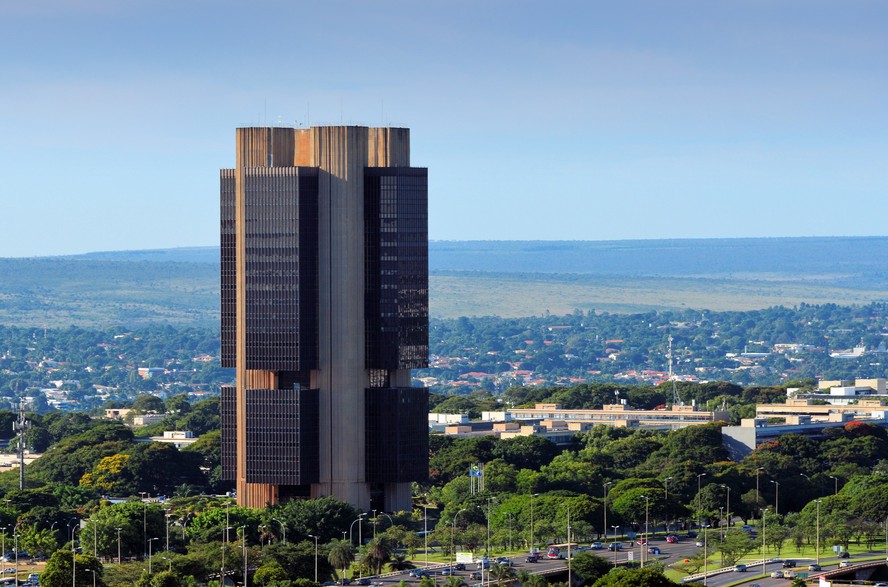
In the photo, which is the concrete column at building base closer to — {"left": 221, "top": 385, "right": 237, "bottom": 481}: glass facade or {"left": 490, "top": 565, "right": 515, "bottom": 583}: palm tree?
{"left": 221, "top": 385, "right": 237, "bottom": 481}: glass facade

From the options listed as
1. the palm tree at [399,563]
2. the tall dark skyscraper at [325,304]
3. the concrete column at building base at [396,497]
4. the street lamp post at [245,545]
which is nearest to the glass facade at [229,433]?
the tall dark skyscraper at [325,304]

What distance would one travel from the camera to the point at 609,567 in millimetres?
149750

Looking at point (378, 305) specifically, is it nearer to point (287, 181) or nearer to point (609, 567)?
point (287, 181)

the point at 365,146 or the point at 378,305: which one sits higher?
the point at 365,146

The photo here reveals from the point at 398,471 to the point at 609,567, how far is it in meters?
40.7

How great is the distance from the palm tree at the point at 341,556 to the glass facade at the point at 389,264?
29890 millimetres

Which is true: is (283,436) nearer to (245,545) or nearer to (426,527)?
(426,527)

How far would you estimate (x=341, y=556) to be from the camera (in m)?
158

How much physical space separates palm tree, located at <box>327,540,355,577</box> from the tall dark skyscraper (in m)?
27.3

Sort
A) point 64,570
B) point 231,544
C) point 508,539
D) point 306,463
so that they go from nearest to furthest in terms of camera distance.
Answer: point 64,570
point 231,544
point 508,539
point 306,463

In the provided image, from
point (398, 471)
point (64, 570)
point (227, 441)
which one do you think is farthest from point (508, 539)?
point (64, 570)

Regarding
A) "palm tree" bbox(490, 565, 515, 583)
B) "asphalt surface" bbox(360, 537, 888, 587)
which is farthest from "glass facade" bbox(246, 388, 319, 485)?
"palm tree" bbox(490, 565, 515, 583)

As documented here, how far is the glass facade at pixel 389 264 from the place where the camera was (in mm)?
187125

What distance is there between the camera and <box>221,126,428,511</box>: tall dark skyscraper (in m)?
186
